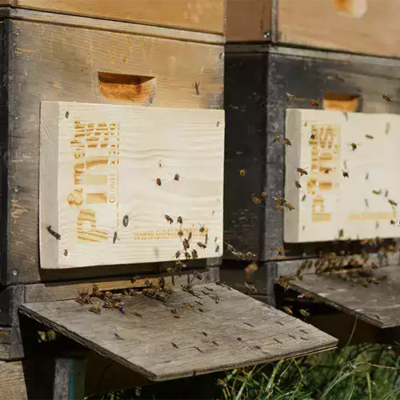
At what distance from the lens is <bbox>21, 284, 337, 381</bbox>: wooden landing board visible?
122 inches

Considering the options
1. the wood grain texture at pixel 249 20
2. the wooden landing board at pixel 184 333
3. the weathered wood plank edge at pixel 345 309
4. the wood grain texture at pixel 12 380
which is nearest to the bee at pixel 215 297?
the wooden landing board at pixel 184 333

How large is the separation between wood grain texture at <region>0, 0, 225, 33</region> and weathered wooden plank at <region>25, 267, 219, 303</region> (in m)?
1.18

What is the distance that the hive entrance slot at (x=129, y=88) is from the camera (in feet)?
12.5

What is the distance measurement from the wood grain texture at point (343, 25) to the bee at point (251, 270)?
123 centimetres

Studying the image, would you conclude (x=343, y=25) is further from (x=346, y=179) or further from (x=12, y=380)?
(x=12, y=380)

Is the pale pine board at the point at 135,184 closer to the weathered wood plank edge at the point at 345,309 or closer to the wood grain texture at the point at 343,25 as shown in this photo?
the weathered wood plank edge at the point at 345,309

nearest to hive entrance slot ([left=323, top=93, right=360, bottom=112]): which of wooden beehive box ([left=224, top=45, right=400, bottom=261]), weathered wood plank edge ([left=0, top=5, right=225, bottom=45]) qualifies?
wooden beehive box ([left=224, top=45, right=400, bottom=261])

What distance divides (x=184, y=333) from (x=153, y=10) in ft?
4.84

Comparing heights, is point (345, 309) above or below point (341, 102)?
below

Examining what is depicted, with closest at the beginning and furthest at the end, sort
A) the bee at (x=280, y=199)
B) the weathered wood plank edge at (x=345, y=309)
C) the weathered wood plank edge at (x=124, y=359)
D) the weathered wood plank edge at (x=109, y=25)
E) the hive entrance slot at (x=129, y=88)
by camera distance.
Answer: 1. the weathered wood plank edge at (x=124, y=359)
2. the weathered wood plank edge at (x=109, y=25)
3. the hive entrance slot at (x=129, y=88)
4. the weathered wood plank edge at (x=345, y=309)
5. the bee at (x=280, y=199)

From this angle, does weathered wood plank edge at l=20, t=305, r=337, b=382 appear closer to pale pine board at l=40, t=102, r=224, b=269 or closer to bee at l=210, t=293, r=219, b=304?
pale pine board at l=40, t=102, r=224, b=269

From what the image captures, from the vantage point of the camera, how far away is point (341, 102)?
4.86 meters

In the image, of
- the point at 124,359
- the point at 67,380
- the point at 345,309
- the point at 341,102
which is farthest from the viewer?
the point at 341,102

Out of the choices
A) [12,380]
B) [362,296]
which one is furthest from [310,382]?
[12,380]
